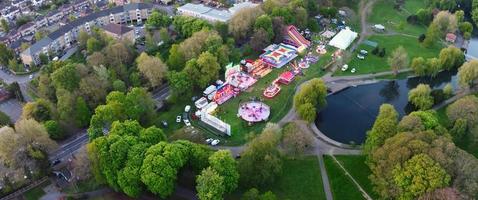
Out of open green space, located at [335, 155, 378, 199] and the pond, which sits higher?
open green space, located at [335, 155, 378, 199]

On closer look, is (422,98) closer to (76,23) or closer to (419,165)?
(419,165)

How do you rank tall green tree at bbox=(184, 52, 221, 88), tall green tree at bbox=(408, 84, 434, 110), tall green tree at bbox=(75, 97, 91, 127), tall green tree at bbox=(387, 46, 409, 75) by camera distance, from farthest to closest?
tall green tree at bbox=(387, 46, 409, 75), tall green tree at bbox=(184, 52, 221, 88), tall green tree at bbox=(408, 84, 434, 110), tall green tree at bbox=(75, 97, 91, 127)

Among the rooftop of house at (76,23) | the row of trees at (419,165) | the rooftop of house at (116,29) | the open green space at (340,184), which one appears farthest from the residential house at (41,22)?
the row of trees at (419,165)

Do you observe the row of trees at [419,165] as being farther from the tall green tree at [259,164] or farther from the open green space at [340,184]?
the tall green tree at [259,164]

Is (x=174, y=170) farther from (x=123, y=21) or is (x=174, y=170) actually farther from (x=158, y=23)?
(x=123, y=21)

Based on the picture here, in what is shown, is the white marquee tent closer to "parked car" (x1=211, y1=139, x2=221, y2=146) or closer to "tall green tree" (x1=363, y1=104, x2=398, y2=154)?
"tall green tree" (x1=363, y1=104, x2=398, y2=154)

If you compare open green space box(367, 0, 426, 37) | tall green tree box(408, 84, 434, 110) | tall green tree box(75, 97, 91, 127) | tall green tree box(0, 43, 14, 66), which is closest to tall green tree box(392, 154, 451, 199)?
tall green tree box(408, 84, 434, 110)

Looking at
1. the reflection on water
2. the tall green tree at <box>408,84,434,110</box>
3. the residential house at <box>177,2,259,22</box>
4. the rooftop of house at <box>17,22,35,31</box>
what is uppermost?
the residential house at <box>177,2,259,22</box>
